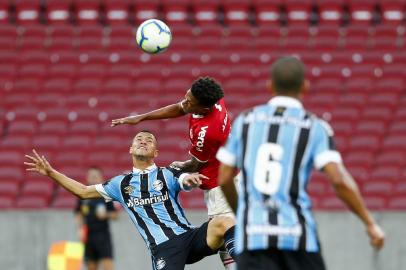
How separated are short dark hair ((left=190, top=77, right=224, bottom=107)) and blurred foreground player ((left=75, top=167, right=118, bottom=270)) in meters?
6.11

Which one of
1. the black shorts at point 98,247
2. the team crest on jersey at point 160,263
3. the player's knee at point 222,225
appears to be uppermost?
the player's knee at point 222,225

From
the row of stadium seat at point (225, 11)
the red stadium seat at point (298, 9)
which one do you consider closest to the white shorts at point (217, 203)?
the row of stadium seat at point (225, 11)

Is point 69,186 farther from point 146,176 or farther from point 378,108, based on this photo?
point 378,108

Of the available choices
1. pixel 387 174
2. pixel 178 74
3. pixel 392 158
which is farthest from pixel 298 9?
pixel 387 174

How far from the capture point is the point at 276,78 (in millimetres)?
5531

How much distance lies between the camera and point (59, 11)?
1862 cm

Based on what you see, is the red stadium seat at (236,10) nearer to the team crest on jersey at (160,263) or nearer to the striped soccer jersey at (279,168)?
the team crest on jersey at (160,263)

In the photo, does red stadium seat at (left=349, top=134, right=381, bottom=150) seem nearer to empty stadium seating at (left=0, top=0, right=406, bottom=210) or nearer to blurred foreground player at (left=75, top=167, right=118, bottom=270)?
empty stadium seating at (left=0, top=0, right=406, bottom=210)

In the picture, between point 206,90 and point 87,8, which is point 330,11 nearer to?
point 87,8

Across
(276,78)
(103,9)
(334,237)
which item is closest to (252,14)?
(103,9)

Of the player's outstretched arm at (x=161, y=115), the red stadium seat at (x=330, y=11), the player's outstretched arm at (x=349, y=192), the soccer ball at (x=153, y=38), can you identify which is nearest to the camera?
the player's outstretched arm at (x=349, y=192)

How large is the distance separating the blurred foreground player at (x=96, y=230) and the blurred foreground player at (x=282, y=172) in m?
8.62

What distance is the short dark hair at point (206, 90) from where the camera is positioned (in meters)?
8.13

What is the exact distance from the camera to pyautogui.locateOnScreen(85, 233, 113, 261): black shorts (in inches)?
565
